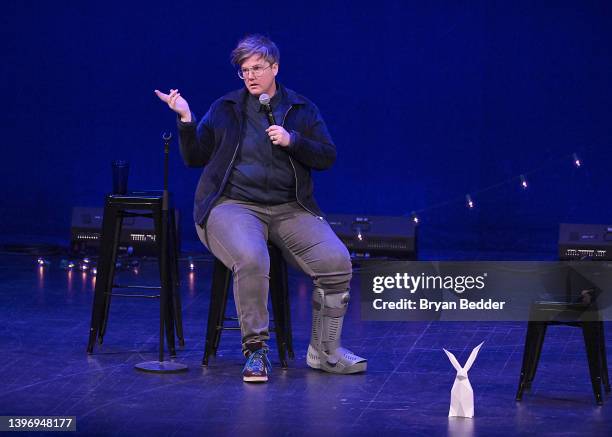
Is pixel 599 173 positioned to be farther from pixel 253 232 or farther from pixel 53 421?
pixel 53 421

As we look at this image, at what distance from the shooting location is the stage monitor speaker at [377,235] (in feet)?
24.5

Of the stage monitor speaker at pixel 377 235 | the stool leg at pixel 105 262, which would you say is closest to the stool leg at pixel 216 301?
the stool leg at pixel 105 262

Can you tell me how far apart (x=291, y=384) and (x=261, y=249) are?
51 centimetres

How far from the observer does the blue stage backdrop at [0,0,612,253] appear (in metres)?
7.77

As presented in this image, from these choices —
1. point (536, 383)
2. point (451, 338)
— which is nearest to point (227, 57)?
point (451, 338)

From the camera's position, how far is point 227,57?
806cm

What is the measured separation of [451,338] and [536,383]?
93 cm

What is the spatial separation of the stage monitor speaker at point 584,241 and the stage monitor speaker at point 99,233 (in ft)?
8.26

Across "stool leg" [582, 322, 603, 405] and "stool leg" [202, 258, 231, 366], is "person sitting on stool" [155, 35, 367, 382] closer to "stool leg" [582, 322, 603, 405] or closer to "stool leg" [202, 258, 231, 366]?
"stool leg" [202, 258, 231, 366]

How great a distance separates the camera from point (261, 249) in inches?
169

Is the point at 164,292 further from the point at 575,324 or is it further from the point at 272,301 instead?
the point at 575,324

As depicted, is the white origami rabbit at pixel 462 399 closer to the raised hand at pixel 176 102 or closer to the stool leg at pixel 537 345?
the stool leg at pixel 537 345

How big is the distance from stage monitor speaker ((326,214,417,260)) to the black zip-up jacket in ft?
9.51

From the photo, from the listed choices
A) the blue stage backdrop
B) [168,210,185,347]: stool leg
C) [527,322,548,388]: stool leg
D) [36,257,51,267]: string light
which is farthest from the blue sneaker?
the blue stage backdrop
